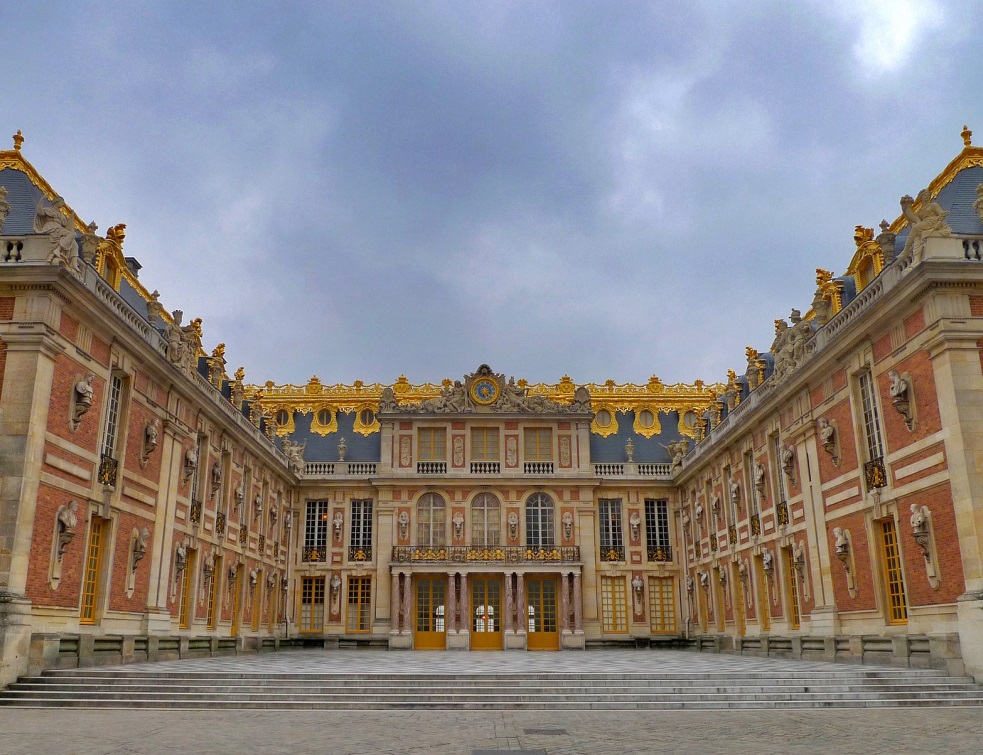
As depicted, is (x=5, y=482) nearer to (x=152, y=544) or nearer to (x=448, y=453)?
(x=152, y=544)

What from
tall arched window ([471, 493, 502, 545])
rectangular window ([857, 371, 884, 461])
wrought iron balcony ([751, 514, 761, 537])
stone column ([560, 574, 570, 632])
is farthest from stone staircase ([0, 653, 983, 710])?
tall arched window ([471, 493, 502, 545])

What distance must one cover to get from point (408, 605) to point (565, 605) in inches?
276

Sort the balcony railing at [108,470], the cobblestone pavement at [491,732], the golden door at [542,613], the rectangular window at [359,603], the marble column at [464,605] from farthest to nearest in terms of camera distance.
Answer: the rectangular window at [359,603], the golden door at [542,613], the marble column at [464,605], the balcony railing at [108,470], the cobblestone pavement at [491,732]

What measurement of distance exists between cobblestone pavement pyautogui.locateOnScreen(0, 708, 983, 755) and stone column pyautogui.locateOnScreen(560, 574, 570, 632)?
2363 cm

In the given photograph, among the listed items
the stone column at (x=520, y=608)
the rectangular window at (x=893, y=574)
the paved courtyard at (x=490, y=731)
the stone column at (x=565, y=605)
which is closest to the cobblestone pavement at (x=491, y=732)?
the paved courtyard at (x=490, y=731)

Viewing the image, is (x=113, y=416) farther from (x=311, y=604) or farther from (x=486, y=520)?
(x=486, y=520)

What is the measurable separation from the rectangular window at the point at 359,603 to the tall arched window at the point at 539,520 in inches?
305

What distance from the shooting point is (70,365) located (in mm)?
18766

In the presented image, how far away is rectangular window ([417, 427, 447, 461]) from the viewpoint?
4028 centimetres

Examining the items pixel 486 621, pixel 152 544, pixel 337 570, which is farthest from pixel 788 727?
pixel 337 570

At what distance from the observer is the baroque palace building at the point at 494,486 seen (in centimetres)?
1756

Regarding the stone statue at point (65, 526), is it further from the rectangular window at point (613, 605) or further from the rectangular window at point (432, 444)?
the rectangular window at point (613, 605)

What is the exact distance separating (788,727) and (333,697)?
814 cm

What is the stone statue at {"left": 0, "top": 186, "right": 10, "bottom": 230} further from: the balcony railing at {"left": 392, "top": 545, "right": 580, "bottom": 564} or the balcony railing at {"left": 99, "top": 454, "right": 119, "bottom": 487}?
the balcony railing at {"left": 392, "top": 545, "right": 580, "bottom": 564}
